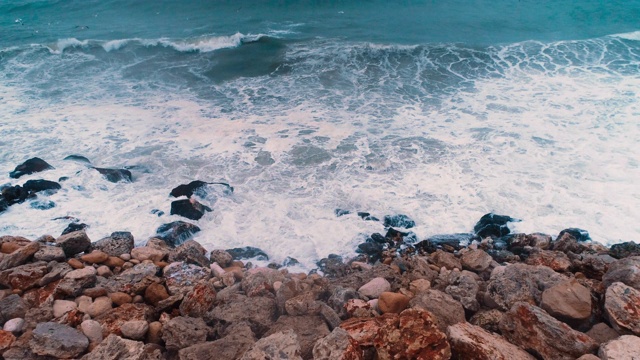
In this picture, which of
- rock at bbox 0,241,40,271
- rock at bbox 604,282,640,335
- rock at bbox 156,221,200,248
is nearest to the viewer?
rock at bbox 604,282,640,335

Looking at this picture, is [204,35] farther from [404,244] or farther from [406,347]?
[406,347]

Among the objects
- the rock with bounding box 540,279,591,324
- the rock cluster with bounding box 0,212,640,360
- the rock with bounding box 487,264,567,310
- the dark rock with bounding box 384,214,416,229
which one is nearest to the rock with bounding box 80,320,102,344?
the rock cluster with bounding box 0,212,640,360

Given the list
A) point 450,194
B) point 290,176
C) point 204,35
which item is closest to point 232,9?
point 204,35

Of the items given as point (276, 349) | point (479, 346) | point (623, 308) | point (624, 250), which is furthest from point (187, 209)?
point (624, 250)

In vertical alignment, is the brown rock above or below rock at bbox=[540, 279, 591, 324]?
below

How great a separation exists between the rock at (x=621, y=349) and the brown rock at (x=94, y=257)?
21.3 feet

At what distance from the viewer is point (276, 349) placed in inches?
154

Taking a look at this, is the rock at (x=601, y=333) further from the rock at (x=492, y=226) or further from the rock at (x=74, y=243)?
the rock at (x=74, y=243)

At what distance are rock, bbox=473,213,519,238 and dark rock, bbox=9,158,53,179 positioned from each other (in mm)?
10255

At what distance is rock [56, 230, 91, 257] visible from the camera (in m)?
6.64

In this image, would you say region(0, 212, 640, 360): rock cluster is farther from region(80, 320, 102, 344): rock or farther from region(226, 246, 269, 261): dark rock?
region(226, 246, 269, 261): dark rock

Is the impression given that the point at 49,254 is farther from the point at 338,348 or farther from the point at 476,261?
the point at 476,261

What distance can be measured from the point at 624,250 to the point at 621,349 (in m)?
4.29

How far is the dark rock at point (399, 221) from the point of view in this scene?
8.80 meters
